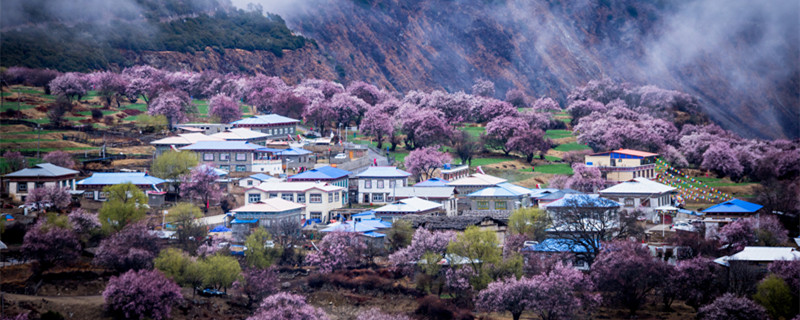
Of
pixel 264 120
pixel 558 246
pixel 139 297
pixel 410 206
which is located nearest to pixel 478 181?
pixel 410 206

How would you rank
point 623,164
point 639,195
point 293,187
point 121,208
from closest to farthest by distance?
point 121,208 < point 293,187 < point 639,195 < point 623,164

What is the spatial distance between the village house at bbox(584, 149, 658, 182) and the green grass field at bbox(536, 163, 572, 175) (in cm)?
186

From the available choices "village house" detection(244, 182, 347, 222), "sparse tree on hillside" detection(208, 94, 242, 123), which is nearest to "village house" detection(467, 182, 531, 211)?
"village house" detection(244, 182, 347, 222)

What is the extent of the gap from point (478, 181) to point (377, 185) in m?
7.74

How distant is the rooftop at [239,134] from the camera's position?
299 ft

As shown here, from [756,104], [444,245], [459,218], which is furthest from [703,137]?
[756,104]

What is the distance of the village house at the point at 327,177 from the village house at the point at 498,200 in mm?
9464

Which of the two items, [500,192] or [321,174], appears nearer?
[500,192]

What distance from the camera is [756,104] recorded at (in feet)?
580

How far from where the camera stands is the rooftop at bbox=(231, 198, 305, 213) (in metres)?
66.5

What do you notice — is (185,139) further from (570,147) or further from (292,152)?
(570,147)

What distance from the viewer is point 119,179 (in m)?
71.8

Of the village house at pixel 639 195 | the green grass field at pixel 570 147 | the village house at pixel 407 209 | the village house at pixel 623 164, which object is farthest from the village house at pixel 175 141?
the green grass field at pixel 570 147

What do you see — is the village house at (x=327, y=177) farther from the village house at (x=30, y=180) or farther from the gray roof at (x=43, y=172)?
the village house at (x=30, y=180)
